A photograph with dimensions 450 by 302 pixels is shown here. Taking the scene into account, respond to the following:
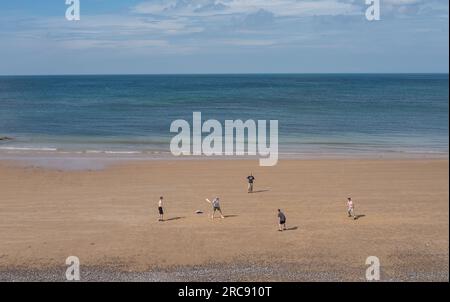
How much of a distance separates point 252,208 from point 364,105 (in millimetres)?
68697

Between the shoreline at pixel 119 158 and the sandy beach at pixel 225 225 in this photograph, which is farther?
the shoreline at pixel 119 158

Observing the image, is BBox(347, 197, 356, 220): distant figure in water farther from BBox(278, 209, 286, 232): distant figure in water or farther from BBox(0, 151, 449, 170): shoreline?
BBox(0, 151, 449, 170): shoreline

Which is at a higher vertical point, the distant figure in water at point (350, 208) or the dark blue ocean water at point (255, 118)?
the dark blue ocean water at point (255, 118)

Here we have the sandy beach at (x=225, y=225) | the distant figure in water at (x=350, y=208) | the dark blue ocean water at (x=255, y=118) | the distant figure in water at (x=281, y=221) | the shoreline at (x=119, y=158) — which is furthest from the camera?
the dark blue ocean water at (x=255, y=118)

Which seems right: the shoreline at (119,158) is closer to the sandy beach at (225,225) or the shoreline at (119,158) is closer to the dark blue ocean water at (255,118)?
the dark blue ocean water at (255,118)

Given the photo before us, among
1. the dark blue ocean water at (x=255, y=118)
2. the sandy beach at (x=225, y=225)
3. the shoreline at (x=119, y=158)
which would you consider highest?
the dark blue ocean water at (x=255, y=118)

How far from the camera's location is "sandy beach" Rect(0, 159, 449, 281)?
53.1ft

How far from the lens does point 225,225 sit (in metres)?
20.6

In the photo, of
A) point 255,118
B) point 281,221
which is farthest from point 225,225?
point 255,118

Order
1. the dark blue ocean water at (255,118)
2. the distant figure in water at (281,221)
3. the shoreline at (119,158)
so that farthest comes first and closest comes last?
the dark blue ocean water at (255,118) → the shoreline at (119,158) → the distant figure in water at (281,221)

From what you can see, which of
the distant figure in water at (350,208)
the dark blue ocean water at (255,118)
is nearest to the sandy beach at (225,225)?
the distant figure in water at (350,208)

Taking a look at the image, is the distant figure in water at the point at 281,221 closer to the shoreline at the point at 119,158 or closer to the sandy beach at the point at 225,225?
the sandy beach at the point at 225,225

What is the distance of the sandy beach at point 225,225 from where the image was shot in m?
16.2

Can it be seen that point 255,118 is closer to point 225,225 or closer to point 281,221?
Result: point 225,225
